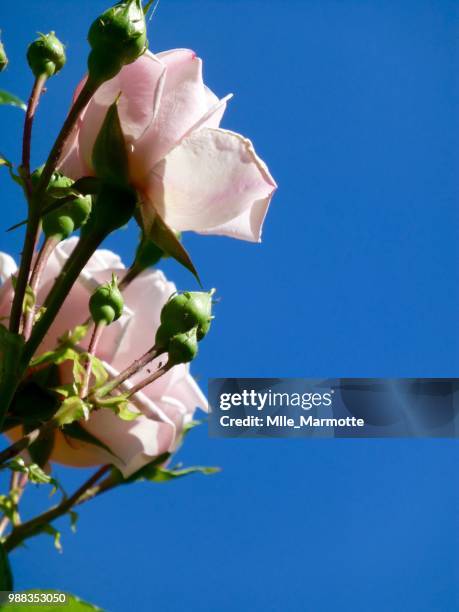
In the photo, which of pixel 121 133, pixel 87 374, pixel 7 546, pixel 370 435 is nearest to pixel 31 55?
pixel 121 133

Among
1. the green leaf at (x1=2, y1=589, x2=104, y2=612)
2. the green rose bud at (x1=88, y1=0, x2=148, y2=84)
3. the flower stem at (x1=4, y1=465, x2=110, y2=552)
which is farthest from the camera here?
the flower stem at (x1=4, y1=465, x2=110, y2=552)

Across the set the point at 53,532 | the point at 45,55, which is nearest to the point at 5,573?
the point at 53,532

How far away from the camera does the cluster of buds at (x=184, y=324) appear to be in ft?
1.39

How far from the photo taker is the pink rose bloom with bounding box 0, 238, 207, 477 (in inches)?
19.6

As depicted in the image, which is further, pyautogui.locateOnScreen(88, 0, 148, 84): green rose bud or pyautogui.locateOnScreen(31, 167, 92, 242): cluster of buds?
pyautogui.locateOnScreen(31, 167, 92, 242): cluster of buds

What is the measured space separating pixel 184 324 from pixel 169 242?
0.05 m

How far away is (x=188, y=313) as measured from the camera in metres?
0.44

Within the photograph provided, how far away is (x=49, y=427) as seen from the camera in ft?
1.36

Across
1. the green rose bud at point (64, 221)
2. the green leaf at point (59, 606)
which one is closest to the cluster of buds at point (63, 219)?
the green rose bud at point (64, 221)

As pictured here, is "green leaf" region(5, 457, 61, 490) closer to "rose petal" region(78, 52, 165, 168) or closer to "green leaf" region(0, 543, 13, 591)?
"green leaf" region(0, 543, 13, 591)

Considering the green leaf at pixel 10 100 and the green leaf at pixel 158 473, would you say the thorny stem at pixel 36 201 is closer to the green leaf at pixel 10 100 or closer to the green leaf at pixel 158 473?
the green leaf at pixel 10 100

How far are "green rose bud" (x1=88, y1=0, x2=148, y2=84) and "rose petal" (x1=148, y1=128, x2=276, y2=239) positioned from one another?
6 centimetres

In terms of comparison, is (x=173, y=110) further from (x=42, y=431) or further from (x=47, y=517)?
(x=47, y=517)

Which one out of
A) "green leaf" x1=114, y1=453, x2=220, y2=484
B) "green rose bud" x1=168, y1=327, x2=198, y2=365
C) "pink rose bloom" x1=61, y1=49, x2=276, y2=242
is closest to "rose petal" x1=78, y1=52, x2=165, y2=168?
"pink rose bloom" x1=61, y1=49, x2=276, y2=242
